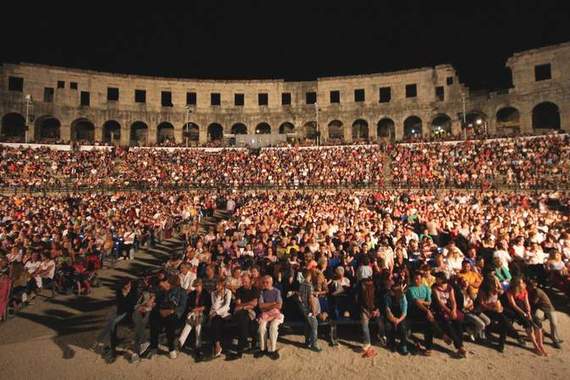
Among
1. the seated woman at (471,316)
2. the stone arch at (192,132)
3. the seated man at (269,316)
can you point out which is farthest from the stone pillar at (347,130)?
the seated man at (269,316)

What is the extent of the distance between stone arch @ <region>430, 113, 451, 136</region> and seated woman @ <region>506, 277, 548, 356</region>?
1538 inches

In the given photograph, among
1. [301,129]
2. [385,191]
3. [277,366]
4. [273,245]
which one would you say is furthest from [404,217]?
[301,129]

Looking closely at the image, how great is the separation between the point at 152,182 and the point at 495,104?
37.3m

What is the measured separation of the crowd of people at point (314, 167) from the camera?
91.4 feet

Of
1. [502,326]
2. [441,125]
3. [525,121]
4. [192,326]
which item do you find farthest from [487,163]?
[192,326]

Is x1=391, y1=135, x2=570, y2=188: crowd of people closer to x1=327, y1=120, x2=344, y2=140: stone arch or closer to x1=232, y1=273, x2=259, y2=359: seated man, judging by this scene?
x1=327, y1=120, x2=344, y2=140: stone arch

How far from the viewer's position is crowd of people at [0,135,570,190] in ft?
91.4

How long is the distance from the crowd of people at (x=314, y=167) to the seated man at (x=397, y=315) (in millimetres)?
22990

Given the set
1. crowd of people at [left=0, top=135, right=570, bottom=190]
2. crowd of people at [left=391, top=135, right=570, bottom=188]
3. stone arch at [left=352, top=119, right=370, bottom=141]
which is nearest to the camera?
crowd of people at [left=391, top=135, right=570, bottom=188]

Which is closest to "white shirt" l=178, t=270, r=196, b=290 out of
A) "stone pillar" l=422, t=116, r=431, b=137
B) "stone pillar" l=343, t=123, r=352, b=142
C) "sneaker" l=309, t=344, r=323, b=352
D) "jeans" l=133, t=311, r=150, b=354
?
"jeans" l=133, t=311, r=150, b=354

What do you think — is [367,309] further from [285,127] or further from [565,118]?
[285,127]

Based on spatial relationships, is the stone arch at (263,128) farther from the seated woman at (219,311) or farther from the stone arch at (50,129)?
the seated woman at (219,311)

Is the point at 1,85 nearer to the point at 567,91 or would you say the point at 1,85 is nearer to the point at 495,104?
the point at 495,104

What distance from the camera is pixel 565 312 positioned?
27.5 feet
